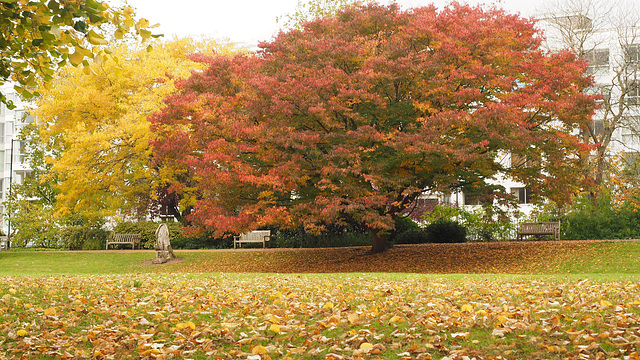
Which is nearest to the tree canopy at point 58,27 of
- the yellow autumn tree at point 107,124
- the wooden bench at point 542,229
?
the yellow autumn tree at point 107,124

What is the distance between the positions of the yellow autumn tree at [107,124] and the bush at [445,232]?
12184mm

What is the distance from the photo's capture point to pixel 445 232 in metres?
22.7

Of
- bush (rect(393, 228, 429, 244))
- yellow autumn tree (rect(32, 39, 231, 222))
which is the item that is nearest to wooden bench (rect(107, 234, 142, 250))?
yellow autumn tree (rect(32, 39, 231, 222))

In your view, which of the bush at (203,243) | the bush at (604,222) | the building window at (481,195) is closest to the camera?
the building window at (481,195)

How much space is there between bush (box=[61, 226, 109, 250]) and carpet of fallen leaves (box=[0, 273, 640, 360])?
20503 mm

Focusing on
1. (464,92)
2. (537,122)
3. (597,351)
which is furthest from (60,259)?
(597,351)

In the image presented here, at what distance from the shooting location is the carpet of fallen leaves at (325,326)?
4688 mm

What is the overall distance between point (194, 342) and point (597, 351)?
136 inches

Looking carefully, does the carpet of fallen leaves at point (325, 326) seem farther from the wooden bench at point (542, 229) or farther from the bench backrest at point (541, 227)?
the bench backrest at point (541, 227)

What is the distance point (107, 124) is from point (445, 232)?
1512 centimetres

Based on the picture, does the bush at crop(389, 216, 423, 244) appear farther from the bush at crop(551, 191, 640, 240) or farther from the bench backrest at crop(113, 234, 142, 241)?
the bench backrest at crop(113, 234, 142, 241)

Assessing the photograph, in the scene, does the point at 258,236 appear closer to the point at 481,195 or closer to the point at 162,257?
the point at 162,257

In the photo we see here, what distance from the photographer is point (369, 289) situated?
8.45m

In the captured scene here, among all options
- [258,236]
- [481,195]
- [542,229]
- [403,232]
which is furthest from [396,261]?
[258,236]
